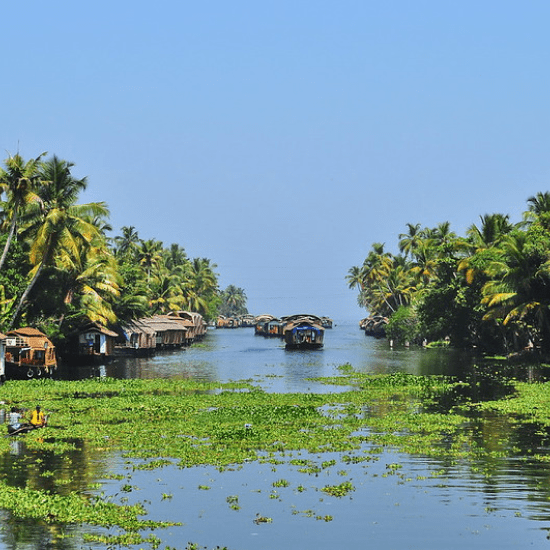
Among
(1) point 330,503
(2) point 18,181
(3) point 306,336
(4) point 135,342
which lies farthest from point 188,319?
(1) point 330,503

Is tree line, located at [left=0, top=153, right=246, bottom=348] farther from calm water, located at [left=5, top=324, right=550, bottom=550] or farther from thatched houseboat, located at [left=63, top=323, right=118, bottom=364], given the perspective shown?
calm water, located at [left=5, top=324, right=550, bottom=550]

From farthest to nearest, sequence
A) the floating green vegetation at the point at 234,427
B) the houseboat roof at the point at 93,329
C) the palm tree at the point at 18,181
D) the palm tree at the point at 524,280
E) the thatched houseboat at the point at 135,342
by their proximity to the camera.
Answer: the thatched houseboat at the point at 135,342 < the houseboat roof at the point at 93,329 < the palm tree at the point at 524,280 < the palm tree at the point at 18,181 < the floating green vegetation at the point at 234,427

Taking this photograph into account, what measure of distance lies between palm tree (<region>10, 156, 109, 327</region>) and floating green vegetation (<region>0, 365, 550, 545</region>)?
31.2 feet

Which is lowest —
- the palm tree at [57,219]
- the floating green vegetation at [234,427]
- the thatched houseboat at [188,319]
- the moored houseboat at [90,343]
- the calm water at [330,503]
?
the calm water at [330,503]

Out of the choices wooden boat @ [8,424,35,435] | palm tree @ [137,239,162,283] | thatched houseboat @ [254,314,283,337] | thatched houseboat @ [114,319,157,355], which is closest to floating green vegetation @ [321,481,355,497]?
wooden boat @ [8,424,35,435]

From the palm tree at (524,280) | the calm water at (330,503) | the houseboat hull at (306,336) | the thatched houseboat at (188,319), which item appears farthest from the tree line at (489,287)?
the calm water at (330,503)

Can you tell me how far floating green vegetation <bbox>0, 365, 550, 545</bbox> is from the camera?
76.5 ft

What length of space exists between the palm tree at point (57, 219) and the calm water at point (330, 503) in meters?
Answer: 28.5

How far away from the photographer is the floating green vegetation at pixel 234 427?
23.3 metres

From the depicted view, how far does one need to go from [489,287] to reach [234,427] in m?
45.3

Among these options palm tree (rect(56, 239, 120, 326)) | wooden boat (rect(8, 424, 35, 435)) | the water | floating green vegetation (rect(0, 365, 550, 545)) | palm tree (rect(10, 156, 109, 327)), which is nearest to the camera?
floating green vegetation (rect(0, 365, 550, 545))

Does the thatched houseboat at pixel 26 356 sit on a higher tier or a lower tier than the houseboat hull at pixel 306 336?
lower

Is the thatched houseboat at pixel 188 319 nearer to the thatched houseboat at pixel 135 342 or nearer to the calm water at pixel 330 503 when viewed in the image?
the thatched houseboat at pixel 135 342

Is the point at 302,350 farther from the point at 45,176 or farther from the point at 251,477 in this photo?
the point at 251,477
